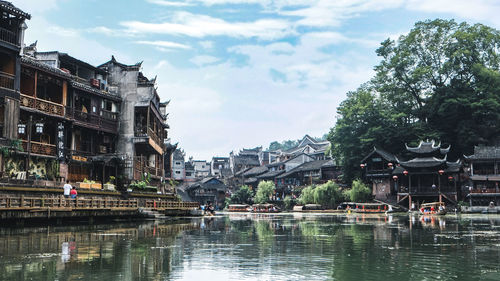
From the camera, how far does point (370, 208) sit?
66812 millimetres

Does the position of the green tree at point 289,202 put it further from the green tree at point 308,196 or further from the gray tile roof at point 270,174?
the gray tile roof at point 270,174

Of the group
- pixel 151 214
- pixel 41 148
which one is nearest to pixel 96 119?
pixel 41 148

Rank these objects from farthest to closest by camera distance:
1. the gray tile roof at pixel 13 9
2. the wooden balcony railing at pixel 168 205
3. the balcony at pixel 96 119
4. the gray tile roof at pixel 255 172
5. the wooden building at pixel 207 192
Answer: the gray tile roof at pixel 255 172 < the wooden building at pixel 207 192 < the wooden balcony railing at pixel 168 205 < the balcony at pixel 96 119 < the gray tile roof at pixel 13 9

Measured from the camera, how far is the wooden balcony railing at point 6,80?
33.2m

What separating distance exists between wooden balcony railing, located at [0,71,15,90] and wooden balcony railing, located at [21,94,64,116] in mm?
2036

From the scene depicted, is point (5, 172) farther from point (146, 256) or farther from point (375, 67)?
point (375, 67)

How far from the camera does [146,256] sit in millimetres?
17328

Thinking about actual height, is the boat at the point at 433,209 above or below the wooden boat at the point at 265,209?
above

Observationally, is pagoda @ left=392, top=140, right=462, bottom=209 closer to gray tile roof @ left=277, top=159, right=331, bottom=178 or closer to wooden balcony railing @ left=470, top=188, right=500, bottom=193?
wooden balcony railing @ left=470, top=188, right=500, bottom=193

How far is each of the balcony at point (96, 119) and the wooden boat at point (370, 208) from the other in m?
33.8

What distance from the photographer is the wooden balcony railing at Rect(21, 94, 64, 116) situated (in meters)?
35.9

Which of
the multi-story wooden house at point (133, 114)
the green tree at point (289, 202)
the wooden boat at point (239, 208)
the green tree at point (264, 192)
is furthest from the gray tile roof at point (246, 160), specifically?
the multi-story wooden house at point (133, 114)

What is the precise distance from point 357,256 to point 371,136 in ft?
188

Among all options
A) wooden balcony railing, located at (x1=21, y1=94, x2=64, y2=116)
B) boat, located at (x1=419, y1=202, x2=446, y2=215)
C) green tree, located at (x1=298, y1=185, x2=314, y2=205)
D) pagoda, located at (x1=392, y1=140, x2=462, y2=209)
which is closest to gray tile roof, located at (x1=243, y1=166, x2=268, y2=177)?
green tree, located at (x1=298, y1=185, x2=314, y2=205)
